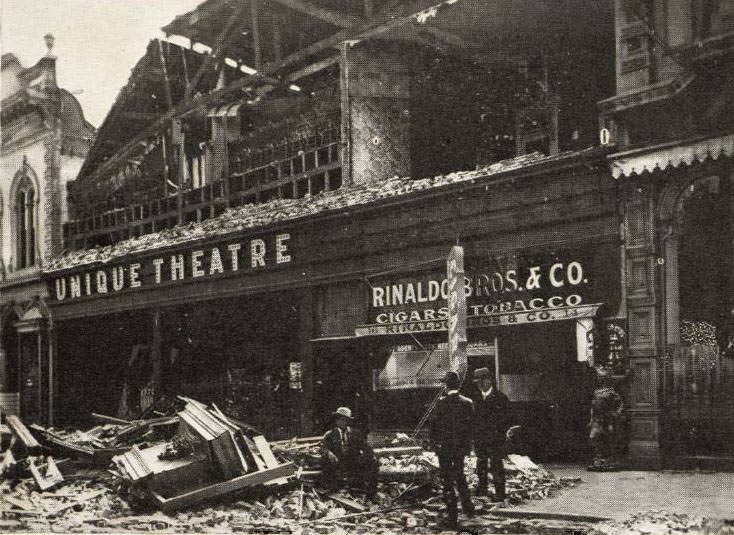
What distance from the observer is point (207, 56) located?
15.4 meters

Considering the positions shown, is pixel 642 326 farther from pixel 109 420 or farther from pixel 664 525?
pixel 109 420

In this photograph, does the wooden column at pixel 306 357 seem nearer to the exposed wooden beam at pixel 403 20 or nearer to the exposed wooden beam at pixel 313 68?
the exposed wooden beam at pixel 313 68

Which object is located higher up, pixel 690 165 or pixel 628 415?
pixel 690 165

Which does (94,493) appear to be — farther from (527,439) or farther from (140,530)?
(527,439)

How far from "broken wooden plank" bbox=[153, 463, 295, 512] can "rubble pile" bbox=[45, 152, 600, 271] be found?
173 inches

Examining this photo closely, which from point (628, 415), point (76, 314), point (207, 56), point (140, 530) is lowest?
point (140, 530)

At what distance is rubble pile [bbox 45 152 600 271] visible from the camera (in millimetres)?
11094

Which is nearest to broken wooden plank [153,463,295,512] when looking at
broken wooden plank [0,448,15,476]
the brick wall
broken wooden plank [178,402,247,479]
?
broken wooden plank [178,402,247,479]

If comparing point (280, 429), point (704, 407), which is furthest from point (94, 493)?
point (704, 407)

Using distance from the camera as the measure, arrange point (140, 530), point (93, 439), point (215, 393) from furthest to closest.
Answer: point (215, 393) → point (93, 439) → point (140, 530)

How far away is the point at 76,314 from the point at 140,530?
974cm

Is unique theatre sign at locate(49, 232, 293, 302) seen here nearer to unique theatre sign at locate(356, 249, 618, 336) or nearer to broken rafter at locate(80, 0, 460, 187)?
broken rafter at locate(80, 0, 460, 187)

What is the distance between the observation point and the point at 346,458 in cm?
921

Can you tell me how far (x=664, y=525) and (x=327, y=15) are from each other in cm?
927
